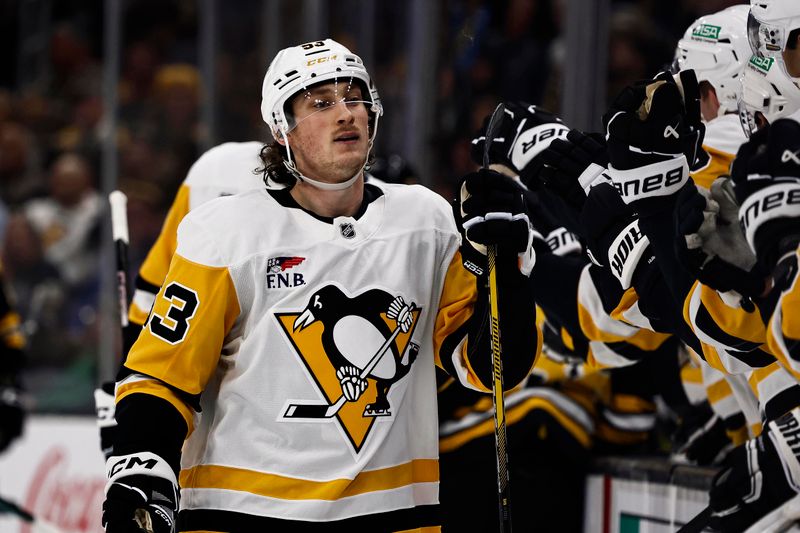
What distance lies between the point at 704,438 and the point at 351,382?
1.24 metres

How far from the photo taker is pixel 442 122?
19.3 ft

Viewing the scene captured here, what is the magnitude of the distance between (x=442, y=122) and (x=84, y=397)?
2.00 m

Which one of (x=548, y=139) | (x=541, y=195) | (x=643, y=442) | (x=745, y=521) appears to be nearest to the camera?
(x=745, y=521)

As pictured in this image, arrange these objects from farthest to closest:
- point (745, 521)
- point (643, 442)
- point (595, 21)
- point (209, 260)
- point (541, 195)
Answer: point (595, 21) → point (643, 442) → point (541, 195) → point (209, 260) → point (745, 521)

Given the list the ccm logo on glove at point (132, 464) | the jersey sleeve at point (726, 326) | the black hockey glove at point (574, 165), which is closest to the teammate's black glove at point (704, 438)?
the black hockey glove at point (574, 165)

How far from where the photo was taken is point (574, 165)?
253 cm

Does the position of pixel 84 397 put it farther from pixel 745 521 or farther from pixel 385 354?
pixel 745 521

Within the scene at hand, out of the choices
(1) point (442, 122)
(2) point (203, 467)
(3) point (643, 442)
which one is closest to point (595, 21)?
(1) point (442, 122)

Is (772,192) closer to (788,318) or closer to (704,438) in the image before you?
(788,318)

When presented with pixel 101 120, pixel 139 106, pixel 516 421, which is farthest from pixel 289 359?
pixel 101 120

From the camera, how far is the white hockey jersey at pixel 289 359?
233 centimetres

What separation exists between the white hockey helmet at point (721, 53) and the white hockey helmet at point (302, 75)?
0.74 meters

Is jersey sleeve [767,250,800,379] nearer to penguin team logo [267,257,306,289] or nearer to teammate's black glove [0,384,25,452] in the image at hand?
penguin team logo [267,257,306,289]

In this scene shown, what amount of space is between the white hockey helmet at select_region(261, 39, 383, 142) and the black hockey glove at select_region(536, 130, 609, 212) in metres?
0.36
